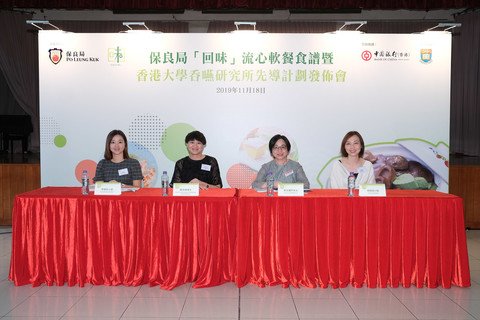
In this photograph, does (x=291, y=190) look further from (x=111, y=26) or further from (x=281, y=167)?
(x=111, y=26)

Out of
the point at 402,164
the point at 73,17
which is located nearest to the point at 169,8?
the point at 402,164

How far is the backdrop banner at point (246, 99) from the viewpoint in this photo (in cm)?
532

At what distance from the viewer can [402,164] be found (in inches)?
212

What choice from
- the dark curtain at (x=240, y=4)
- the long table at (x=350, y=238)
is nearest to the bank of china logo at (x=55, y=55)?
the dark curtain at (x=240, y=4)

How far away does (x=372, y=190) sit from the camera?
11.3 feet

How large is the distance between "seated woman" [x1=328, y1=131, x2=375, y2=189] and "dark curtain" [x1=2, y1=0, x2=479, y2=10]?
1.77 metres

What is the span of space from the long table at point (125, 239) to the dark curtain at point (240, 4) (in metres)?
2.74

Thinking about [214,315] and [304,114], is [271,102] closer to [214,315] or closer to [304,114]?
[304,114]

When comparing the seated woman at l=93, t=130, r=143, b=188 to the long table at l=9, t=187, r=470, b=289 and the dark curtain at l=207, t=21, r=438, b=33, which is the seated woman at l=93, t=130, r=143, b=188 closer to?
the long table at l=9, t=187, r=470, b=289

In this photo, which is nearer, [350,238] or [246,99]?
[350,238]

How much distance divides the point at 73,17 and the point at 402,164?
6.55 metres

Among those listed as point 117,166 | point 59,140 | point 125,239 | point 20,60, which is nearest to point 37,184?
point 59,140

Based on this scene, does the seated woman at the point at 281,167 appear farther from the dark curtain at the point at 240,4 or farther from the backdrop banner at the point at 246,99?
the dark curtain at the point at 240,4

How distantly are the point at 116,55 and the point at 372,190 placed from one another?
10.4ft
